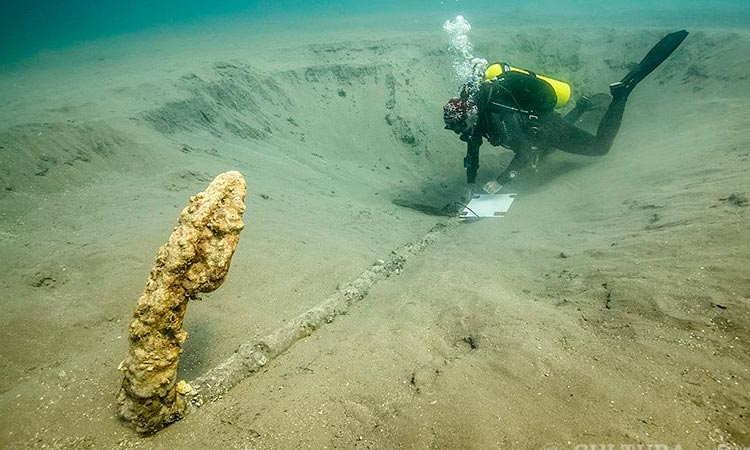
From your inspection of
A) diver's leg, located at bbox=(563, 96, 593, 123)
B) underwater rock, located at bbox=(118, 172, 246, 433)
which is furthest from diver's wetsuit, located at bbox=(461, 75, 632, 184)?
underwater rock, located at bbox=(118, 172, 246, 433)

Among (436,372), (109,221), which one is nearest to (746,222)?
(436,372)

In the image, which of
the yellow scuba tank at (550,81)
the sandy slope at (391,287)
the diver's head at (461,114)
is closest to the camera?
the sandy slope at (391,287)

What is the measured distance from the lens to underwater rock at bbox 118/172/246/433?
2.01 metres

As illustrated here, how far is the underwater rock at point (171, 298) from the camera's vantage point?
6.59 ft

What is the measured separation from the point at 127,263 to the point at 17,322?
35.2 inches

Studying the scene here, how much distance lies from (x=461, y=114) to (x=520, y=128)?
112 cm

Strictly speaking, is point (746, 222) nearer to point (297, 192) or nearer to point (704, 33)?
point (297, 192)

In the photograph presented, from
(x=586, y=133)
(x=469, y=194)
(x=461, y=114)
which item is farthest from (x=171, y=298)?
(x=586, y=133)

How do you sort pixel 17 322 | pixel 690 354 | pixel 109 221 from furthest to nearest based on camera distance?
pixel 109 221 < pixel 17 322 < pixel 690 354

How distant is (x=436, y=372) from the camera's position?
7.59ft

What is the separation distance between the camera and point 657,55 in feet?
21.5

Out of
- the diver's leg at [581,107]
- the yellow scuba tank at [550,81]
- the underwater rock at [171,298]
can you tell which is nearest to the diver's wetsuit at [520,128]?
the yellow scuba tank at [550,81]

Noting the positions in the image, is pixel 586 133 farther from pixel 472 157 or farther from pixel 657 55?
pixel 472 157

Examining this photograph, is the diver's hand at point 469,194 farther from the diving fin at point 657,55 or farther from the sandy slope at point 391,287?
the diving fin at point 657,55
